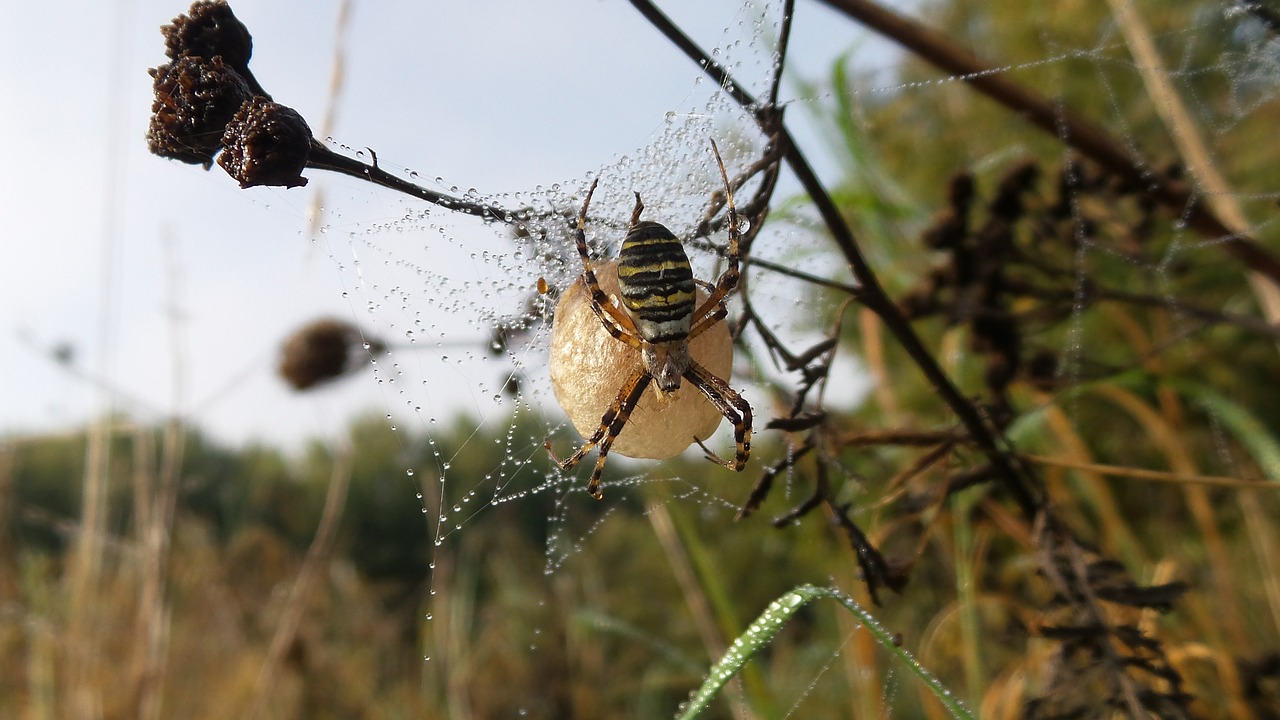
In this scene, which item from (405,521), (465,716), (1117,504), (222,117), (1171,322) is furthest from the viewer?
(405,521)

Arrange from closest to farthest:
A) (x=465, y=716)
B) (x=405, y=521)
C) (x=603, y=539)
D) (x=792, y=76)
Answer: (x=792, y=76) < (x=465, y=716) < (x=603, y=539) < (x=405, y=521)

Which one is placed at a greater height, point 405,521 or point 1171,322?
point 405,521

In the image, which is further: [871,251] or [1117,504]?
[1117,504]

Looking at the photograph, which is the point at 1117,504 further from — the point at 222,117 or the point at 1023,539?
the point at 222,117

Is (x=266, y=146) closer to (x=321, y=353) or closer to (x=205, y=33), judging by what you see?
(x=205, y=33)

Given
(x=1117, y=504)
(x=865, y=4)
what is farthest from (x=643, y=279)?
(x=1117, y=504)

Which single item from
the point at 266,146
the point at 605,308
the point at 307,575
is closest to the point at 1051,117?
the point at 605,308
